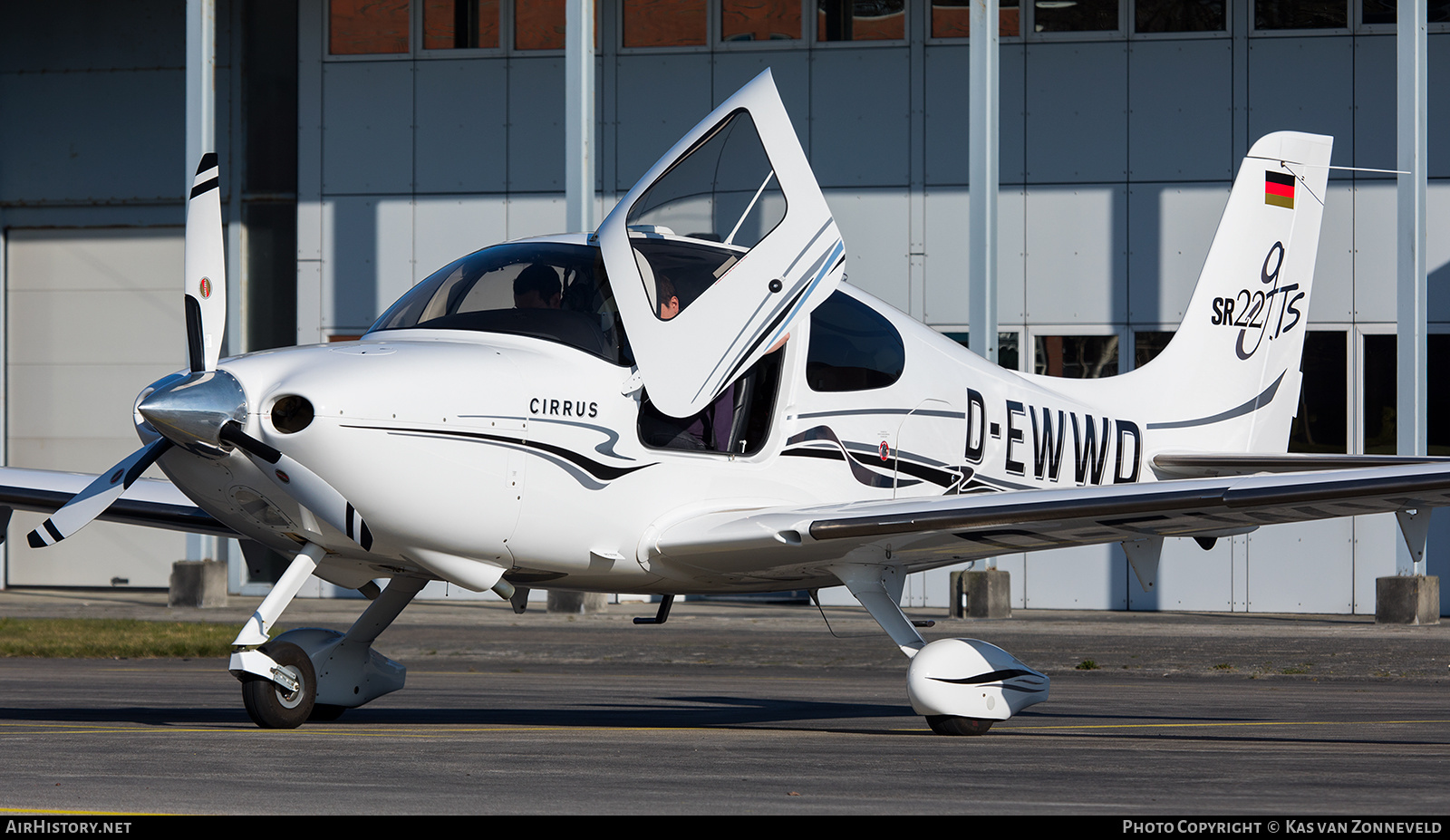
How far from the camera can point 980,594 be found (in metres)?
17.4

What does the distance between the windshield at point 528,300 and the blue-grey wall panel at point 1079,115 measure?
41.9 ft

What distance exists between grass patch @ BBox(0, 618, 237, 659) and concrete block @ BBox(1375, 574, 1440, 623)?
12174 mm

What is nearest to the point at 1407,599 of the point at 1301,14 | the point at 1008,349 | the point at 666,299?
the point at 1008,349

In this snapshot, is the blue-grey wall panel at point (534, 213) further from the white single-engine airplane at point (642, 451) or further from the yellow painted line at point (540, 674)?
the white single-engine airplane at point (642, 451)

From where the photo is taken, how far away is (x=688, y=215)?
7789 millimetres

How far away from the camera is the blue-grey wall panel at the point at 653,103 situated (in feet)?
65.6

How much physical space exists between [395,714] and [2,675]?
4.49 m

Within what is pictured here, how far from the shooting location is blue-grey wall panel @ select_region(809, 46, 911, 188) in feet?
64.2

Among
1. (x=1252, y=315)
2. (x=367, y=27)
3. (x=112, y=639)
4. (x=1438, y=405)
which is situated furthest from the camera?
(x=367, y=27)

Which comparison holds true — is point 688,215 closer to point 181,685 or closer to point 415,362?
point 415,362

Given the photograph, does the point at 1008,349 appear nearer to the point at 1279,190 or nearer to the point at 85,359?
the point at 1279,190

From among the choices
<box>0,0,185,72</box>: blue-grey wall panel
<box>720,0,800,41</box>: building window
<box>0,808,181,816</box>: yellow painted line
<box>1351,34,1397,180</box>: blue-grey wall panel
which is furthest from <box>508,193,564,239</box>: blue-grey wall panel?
<box>0,808,181,816</box>: yellow painted line

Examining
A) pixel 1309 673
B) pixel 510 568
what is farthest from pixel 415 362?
pixel 1309 673

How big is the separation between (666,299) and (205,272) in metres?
2.20
